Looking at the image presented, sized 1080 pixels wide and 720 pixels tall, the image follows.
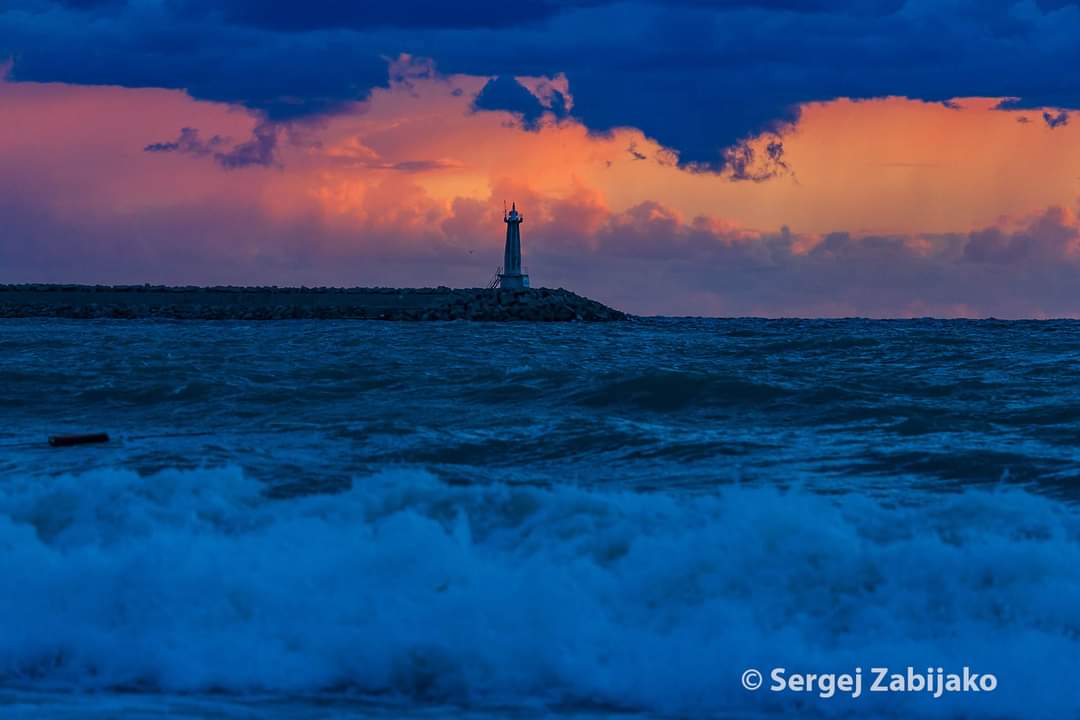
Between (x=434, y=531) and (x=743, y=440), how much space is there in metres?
4.56

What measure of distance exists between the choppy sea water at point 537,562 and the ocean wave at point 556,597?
0.02 m

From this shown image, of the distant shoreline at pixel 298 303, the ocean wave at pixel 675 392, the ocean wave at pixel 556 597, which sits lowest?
the ocean wave at pixel 556 597

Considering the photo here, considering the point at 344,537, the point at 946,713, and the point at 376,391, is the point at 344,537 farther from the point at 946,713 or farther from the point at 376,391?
the point at 376,391

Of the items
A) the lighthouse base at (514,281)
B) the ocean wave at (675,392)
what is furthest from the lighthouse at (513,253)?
the ocean wave at (675,392)

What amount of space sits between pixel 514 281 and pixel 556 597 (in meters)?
61.9

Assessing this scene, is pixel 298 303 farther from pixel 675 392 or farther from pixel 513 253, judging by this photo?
pixel 675 392

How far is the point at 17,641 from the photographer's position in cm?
600

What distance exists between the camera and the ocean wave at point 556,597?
560cm

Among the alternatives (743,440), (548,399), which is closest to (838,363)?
(548,399)

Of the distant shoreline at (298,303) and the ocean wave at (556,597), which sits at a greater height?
the distant shoreline at (298,303)

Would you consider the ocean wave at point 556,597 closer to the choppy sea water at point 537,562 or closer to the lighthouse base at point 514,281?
the choppy sea water at point 537,562

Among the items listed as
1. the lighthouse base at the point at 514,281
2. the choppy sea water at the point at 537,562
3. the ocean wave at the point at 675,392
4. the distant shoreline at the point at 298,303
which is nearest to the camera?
the choppy sea water at the point at 537,562

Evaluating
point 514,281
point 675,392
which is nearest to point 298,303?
point 514,281

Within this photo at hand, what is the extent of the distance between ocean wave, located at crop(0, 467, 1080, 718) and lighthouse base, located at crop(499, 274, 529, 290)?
195 feet
